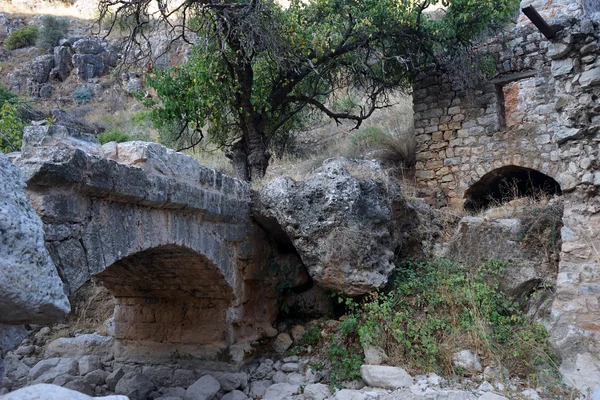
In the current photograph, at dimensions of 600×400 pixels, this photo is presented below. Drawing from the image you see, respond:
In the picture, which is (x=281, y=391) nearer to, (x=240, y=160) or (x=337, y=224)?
(x=337, y=224)

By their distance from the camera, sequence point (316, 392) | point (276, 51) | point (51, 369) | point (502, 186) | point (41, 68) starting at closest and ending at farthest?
point (316, 392) < point (51, 369) < point (276, 51) < point (502, 186) < point (41, 68)

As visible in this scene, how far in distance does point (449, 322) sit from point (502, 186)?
4.96m

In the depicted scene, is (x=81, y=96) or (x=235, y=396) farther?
(x=81, y=96)

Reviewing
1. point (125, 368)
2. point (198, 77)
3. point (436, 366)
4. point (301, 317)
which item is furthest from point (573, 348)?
point (198, 77)

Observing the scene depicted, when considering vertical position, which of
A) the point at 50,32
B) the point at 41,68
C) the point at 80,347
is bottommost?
the point at 80,347

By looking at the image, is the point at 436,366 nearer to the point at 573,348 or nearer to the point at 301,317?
the point at 573,348

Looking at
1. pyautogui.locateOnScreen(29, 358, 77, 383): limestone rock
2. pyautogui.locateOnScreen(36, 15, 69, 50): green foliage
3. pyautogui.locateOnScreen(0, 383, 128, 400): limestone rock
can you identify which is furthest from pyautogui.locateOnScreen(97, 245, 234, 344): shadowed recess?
pyautogui.locateOnScreen(36, 15, 69, 50): green foliage

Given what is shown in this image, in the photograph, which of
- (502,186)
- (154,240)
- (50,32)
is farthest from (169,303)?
(50,32)

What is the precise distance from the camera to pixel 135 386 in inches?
212

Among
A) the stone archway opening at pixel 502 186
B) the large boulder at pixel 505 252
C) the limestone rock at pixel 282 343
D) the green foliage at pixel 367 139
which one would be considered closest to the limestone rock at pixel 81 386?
the limestone rock at pixel 282 343

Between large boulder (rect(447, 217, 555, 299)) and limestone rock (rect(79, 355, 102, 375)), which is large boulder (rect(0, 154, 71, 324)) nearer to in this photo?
limestone rock (rect(79, 355, 102, 375))

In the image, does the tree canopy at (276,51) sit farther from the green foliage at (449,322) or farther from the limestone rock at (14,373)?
the limestone rock at (14,373)

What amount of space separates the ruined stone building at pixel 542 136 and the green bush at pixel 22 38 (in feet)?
69.5

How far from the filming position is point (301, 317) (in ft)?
20.7
